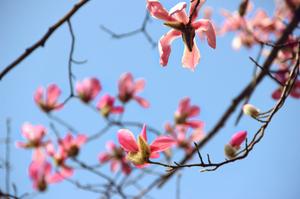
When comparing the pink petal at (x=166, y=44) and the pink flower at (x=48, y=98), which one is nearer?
the pink petal at (x=166, y=44)

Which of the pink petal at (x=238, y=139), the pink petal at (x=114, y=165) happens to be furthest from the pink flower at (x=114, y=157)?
the pink petal at (x=238, y=139)

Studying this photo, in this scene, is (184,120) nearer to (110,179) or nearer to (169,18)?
(110,179)

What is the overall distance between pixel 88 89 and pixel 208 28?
141cm

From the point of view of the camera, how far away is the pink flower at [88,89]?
6.51ft

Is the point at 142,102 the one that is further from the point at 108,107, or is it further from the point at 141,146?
the point at 141,146

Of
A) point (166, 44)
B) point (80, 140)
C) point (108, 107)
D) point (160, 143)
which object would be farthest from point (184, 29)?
point (80, 140)

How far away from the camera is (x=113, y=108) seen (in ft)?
6.23

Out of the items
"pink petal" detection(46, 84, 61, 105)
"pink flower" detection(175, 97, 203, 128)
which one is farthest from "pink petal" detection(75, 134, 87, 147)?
"pink flower" detection(175, 97, 203, 128)

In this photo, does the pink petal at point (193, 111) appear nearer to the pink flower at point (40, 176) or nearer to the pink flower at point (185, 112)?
the pink flower at point (185, 112)

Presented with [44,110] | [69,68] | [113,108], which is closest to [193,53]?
[69,68]

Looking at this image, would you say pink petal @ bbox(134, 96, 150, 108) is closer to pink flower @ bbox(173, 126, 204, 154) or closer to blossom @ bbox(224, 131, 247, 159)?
pink flower @ bbox(173, 126, 204, 154)

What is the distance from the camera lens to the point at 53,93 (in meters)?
1.92

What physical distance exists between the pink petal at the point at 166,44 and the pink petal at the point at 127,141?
6.7 inches

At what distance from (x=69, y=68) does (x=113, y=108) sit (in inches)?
35.7
